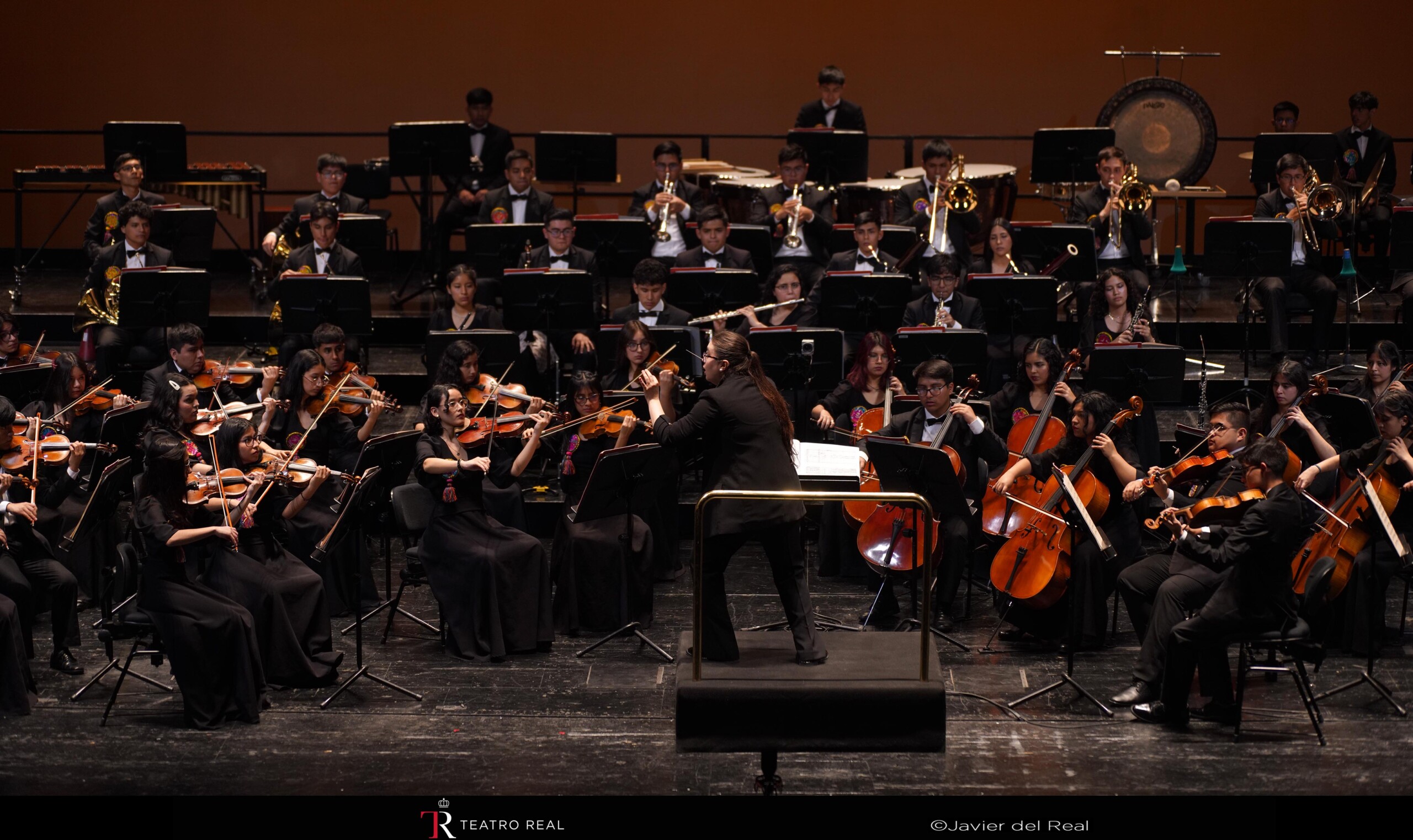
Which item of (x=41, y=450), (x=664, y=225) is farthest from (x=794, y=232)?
(x=41, y=450)

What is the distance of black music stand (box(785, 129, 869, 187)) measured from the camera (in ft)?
34.1

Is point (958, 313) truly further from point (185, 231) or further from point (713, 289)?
point (185, 231)

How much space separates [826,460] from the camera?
713cm

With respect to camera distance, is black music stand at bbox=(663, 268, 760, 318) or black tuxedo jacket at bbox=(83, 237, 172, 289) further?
black tuxedo jacket at bbox=(83, 237, 172, 289)

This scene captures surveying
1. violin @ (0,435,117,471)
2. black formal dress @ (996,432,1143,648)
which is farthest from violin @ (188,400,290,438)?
black formal dress @ (996,432,1143,648)

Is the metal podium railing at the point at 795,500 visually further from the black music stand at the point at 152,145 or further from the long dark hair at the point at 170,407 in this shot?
the black music stand at the point at 152,145

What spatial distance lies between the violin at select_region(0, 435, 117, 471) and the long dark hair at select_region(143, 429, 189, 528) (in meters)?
0.77

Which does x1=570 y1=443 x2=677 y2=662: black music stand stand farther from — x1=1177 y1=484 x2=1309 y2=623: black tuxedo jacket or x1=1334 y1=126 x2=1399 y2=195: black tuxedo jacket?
x1=1334 y1=126 x2=1399 y2=195: black tuxedo jacket

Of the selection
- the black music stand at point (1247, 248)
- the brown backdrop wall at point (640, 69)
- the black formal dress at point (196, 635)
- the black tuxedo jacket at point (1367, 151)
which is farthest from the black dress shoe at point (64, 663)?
the black tuxedo jacket at point (1367, 151)

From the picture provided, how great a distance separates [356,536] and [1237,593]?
363 cm

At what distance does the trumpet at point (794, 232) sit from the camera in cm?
998

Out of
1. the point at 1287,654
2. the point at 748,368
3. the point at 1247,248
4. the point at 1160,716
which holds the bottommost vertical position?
the point at 1160,716

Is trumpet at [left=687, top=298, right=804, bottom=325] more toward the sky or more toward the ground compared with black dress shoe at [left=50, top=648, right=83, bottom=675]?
more toward the sky

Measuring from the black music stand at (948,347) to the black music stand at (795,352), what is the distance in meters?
0.37
